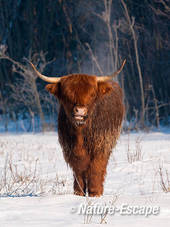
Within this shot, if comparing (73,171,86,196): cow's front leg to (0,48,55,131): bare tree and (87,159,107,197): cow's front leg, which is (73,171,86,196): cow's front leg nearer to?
(87,159,107,197): cow's front leg

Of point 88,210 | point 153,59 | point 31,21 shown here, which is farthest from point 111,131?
point 31,21

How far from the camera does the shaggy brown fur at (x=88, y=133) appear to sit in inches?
210

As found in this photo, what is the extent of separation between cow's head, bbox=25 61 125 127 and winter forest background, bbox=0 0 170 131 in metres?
13.8

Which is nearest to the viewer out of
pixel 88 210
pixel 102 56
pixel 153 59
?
pixel 88 210

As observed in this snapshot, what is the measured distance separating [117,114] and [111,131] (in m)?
0.33

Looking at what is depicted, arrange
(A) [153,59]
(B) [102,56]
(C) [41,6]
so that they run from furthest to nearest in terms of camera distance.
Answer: (C) [41,6]
(B) [102,56]
(A) [153,59]

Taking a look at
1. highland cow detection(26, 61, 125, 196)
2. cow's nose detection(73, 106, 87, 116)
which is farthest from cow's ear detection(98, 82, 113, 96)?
cow's nose detection(73, 106, 87, 116)

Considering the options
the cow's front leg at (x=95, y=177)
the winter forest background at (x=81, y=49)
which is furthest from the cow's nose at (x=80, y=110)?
the winter forest background at (x=81, y=49)

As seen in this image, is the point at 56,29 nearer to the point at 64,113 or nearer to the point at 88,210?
the point at 64,113

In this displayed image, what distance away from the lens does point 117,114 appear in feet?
→ 20.1

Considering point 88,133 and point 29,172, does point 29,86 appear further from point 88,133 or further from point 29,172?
point 88,133

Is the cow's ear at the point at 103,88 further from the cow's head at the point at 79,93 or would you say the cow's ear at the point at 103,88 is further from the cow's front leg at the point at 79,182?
the cow's front leg at the point at 79,182

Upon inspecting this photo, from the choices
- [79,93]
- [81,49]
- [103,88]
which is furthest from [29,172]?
[81,49]

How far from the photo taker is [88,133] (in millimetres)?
5594
